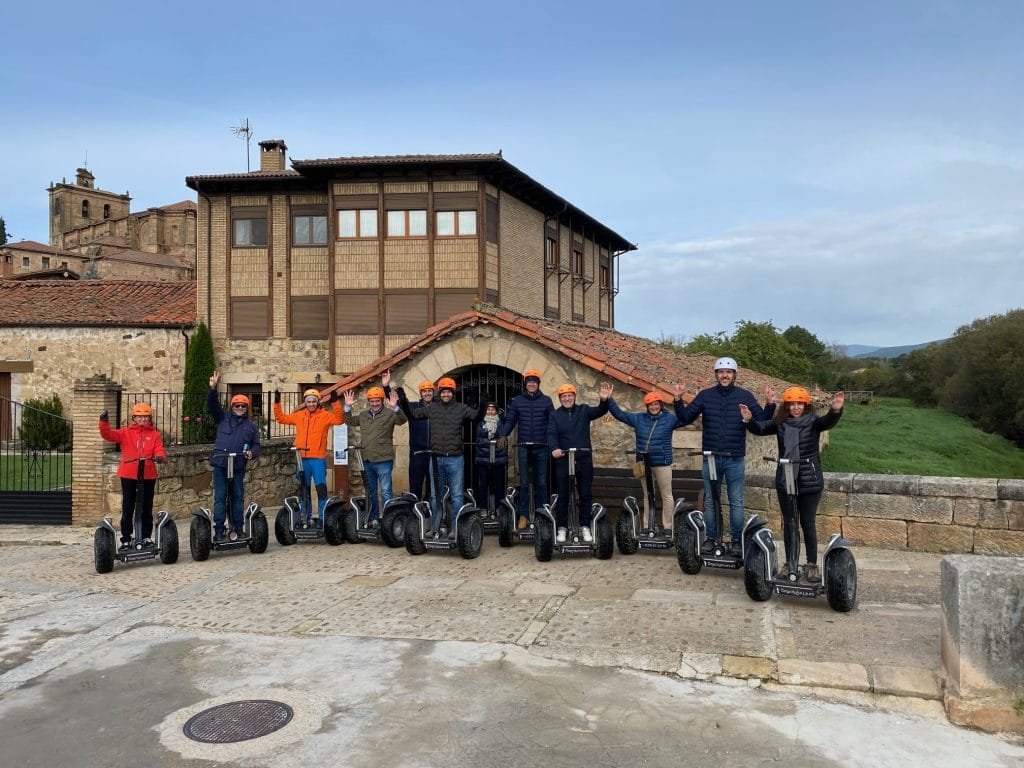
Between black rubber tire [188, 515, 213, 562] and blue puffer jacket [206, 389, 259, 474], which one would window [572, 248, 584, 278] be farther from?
black rubber tire [188, 515, 213, 562]

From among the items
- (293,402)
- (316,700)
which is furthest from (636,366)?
(293,402)

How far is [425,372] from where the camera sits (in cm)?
1051

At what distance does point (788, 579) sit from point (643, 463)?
2199 mm

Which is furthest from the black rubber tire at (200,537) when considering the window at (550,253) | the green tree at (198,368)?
the window at (550,253)

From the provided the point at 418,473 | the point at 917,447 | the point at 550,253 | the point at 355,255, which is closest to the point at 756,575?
the point at 418,473

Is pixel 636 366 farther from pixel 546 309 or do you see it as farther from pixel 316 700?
pixel 546 309

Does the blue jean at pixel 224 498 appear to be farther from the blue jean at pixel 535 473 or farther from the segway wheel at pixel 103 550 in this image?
the blue jean at pixel 535 473

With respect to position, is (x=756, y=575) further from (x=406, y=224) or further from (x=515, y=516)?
(x=406, y=224)

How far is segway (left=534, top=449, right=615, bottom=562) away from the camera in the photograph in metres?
7.78

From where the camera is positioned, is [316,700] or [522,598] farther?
[522,598]

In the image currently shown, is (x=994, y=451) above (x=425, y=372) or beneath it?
beneath

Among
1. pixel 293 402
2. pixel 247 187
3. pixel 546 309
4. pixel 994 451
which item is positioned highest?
pixel 247 187

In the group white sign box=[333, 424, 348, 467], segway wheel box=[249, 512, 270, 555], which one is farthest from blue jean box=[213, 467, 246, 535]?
white sign box=[333, 424, 348, 467]

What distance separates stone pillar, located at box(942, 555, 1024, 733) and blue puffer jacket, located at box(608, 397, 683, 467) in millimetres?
3671
